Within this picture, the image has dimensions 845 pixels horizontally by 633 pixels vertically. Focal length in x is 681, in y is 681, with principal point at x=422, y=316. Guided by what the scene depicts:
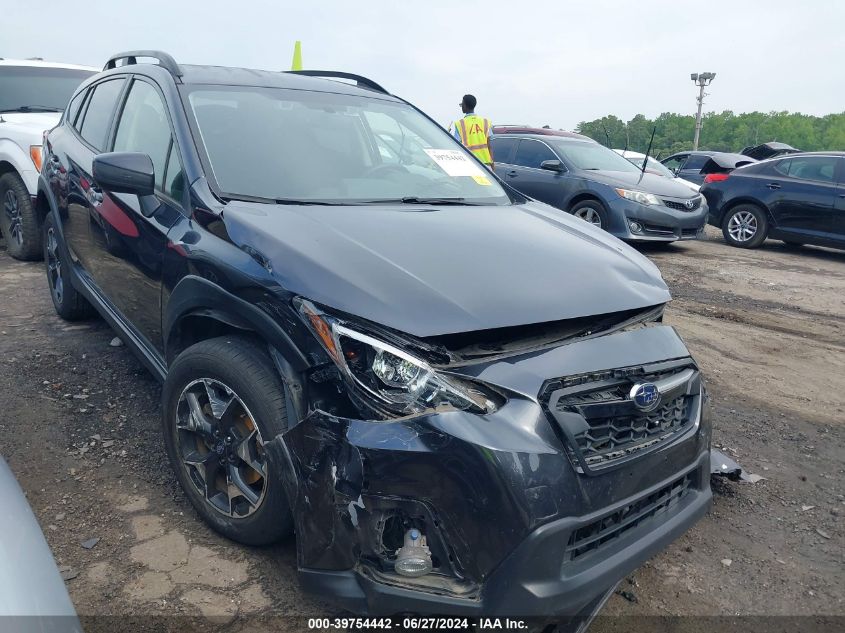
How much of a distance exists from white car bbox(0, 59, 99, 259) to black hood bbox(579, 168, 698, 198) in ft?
20.4

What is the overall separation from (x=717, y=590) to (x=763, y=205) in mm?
8907

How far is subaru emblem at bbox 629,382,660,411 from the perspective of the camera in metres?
1.94

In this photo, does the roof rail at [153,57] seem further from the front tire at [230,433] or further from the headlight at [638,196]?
the headlight at [638,196]

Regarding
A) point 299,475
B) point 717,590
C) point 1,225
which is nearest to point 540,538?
point 299,475

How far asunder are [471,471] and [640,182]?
8080mm

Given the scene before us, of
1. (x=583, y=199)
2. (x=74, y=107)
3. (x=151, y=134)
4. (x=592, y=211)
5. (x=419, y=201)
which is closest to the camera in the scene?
(x=419, y=201)

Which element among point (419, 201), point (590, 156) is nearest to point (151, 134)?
point (419, 201)

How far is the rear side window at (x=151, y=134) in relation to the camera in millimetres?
2762

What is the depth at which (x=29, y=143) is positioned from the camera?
578 centimetres

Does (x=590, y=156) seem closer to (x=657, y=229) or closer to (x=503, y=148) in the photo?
(x=503, y=148)

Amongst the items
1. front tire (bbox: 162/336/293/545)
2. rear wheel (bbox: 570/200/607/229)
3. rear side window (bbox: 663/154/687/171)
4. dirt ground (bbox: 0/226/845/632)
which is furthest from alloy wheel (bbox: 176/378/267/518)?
rear side window (bbox: 663/154/687/171)

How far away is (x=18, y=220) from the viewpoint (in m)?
6.05

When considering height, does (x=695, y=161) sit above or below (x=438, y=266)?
above

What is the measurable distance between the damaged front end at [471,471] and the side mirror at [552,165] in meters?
7.43
